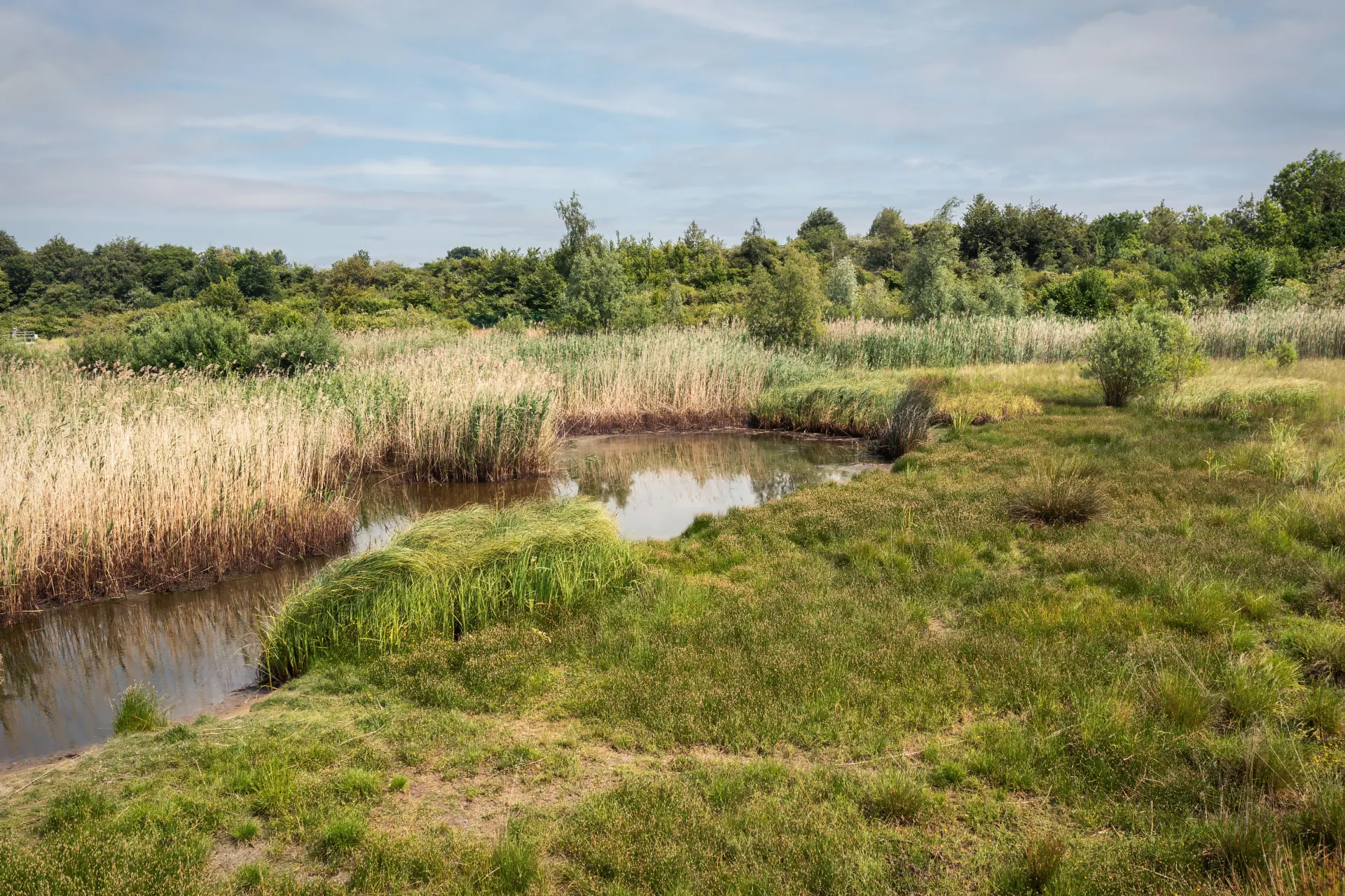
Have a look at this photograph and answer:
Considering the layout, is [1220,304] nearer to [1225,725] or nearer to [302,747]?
[1225,725]

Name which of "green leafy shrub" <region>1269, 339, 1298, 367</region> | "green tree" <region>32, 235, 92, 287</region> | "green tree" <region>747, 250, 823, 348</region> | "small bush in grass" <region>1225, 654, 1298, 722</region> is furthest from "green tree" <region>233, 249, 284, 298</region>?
"small bush in grass" <region>1225, 654, 1298, 722</region>

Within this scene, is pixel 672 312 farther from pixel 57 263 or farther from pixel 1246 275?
pixel 57 263

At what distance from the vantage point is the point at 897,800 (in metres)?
3.49

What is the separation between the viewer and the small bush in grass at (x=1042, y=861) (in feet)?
9.75

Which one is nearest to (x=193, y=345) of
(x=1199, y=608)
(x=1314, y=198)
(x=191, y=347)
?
(x=191, y=347)

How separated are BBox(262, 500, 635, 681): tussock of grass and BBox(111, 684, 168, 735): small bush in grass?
79 centimetres

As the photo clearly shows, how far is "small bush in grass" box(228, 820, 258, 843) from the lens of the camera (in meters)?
3.45

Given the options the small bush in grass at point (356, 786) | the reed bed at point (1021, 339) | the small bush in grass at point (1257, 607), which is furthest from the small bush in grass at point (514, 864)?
the reed bed at point (1021, 339)

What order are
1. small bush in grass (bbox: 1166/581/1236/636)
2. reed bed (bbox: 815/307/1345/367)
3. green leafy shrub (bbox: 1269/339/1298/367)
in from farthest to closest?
reed bed (bbox: 815/307/1345/367) → green leafy shrub (bbox: 1269/339/1298/367) → small bush in grass (bbox: 1166/581/1236/636)

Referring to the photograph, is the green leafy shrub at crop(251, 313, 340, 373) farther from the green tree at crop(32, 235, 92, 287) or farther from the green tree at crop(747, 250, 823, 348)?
the green tree at crop(32, 235, 92, 287)

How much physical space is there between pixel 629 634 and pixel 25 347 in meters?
19.5

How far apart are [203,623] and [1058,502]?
26.1ft

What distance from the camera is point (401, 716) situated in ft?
15.0

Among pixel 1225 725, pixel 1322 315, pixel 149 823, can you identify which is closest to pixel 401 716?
pixel 149 823
